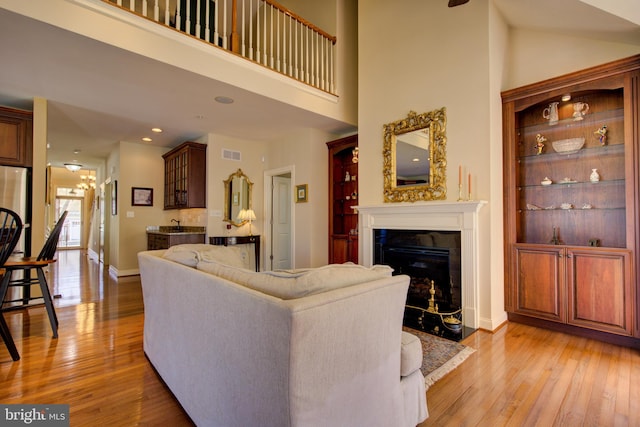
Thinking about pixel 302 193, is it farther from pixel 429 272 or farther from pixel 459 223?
pixel 459 223

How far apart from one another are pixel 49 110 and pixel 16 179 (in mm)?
1111

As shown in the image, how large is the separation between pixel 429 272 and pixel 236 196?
3.63m

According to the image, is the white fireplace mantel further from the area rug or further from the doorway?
the doorway

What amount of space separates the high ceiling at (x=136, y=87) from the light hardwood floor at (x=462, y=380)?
2.59m

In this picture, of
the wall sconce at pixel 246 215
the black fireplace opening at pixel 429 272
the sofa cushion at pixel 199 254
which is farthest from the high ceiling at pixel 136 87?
the black fireplace opening at pixel 429 272

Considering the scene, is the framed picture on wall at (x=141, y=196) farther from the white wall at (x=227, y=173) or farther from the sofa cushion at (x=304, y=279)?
the sofa cushion at (x=304, y=279)

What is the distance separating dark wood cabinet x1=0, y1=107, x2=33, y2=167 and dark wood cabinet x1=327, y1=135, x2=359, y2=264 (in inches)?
161

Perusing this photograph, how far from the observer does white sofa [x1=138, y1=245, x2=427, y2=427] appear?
0.96 m

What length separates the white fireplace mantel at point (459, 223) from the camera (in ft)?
9.96

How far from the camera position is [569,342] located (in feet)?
8.90

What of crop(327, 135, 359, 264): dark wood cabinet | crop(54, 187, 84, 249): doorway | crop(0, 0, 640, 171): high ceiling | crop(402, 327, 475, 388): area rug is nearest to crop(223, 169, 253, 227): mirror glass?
crop(0, 0, 640, 171): high ceiling

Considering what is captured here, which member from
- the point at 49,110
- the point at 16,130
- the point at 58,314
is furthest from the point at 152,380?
the point at 49,110

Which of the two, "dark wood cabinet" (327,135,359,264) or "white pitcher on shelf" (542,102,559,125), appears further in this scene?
"dark wood cabinet" (327,135,359,264)

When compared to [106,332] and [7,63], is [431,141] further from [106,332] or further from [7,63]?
[7,63]
